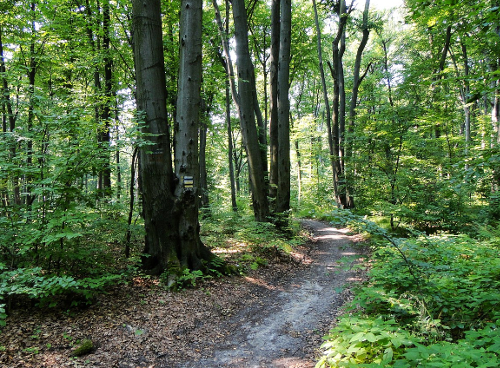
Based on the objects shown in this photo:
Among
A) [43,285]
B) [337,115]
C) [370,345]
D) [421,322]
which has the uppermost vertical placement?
[337,115]

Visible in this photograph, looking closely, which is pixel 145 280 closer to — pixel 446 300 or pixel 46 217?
pixel 46 217

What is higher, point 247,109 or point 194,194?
point 247,109

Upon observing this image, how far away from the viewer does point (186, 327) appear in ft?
14.4

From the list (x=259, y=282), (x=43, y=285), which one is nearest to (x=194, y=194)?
(x=259, y=282)

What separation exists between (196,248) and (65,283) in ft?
9.59

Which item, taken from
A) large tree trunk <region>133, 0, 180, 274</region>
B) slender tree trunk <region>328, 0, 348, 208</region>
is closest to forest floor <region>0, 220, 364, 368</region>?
large tree trunk <region>133, 0, 180, 274</region>

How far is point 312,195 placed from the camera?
22.6 meters

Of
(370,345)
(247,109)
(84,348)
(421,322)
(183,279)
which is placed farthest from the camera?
(247,109)

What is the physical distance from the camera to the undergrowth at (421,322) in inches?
82.9

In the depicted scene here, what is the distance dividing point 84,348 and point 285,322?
2989 mm

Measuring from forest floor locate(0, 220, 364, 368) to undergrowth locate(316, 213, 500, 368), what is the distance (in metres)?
0.52

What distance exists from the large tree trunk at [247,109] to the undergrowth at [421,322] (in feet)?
19.0

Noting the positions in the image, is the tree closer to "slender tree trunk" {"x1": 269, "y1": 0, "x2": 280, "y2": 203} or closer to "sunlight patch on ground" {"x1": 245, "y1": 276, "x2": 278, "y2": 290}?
"sunlight patch on ground" {"x1": 245, "y1": 276, "x2": 278, "y2": 290}

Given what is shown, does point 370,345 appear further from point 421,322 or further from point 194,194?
point 194,194
